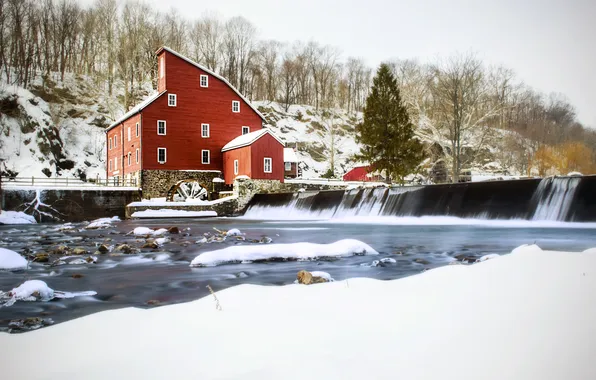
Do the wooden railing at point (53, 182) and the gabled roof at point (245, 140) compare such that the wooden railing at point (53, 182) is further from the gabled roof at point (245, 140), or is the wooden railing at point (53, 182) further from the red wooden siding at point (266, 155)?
the red wooden siding at point (266, 155)

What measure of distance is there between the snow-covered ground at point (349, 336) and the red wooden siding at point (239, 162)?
26.1m

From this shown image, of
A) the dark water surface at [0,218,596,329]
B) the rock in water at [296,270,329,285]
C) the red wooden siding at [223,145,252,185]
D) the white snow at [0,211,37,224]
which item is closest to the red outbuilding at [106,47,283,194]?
the red wooden siding at [223,145,252,185]

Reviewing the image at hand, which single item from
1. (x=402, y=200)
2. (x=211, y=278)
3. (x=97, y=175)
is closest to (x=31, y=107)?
(x=97, y=175)

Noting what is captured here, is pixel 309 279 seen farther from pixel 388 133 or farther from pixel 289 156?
pixel 289 156

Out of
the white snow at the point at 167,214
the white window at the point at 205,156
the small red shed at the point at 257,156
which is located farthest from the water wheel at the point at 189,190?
the white snow at the point at 167,214

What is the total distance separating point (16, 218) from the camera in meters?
23.1

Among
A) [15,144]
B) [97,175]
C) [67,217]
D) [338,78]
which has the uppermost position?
[338,78]

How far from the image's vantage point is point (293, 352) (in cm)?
225

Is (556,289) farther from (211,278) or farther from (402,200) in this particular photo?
(402,200)

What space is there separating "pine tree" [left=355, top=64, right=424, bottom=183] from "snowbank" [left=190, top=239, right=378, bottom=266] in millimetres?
27574

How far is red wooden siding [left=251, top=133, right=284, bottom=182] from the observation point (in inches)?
1161

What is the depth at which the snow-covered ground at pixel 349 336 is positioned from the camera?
2.04 meters

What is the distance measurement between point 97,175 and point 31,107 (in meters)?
8.31

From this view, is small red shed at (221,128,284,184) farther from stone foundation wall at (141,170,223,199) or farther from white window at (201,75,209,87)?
white window at (201,75,209,87)
